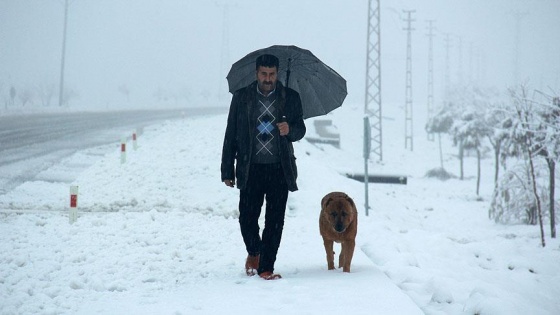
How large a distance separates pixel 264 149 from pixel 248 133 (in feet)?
0.77

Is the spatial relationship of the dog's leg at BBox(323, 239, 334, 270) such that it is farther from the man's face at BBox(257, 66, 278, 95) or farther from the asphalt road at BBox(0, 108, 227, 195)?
the asphalt road at BBox(0, 108, 227, 195)

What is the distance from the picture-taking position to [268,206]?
5.93 metres

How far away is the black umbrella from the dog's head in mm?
1038

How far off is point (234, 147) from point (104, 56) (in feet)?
614

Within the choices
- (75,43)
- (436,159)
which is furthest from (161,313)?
(75,43)

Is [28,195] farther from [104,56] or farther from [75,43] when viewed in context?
[75,43]

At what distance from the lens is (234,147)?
19.4 feet

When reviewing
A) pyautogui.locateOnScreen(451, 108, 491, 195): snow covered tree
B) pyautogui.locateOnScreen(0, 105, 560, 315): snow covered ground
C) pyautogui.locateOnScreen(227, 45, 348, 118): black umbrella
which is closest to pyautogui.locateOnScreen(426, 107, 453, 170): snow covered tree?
pyautogui.locateOnScreen(451, 108, 491, 195): snow covered tree

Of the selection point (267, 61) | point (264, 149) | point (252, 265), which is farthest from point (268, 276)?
point (267, 61)

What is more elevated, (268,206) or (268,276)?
(268,206)

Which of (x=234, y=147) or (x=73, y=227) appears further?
(x=73, y=227)

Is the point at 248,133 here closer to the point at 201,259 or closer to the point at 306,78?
the point at 306,78

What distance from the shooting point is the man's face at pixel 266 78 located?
565cm

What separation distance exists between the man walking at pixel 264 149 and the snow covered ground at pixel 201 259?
0.64 meters
